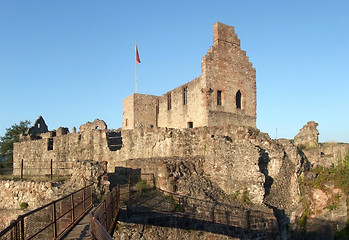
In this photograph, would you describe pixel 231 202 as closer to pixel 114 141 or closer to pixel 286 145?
pixel 286 145

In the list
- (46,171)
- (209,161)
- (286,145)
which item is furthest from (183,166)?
(46,171)

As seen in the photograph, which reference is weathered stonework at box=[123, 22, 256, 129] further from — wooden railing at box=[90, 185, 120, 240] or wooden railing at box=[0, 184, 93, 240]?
wooden railing at box=[90, 185, 120, 240]

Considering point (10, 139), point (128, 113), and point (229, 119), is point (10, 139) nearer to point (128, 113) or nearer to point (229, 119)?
point (128, 113)

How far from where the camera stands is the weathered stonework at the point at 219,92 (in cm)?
2238

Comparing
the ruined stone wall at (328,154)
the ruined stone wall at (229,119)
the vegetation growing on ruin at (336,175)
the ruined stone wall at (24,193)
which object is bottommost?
the ruined stone wall at (24,193)

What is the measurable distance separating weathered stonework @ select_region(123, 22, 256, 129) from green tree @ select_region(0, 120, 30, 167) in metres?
19.2

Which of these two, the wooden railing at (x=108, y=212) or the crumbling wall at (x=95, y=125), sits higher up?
the crumbling wall at (x=95, y=125)

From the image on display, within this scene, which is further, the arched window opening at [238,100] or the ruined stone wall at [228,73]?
the arched window opening at [238,100]

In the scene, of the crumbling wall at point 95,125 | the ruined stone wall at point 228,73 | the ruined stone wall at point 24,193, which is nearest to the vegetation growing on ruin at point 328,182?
the ruined stone wall at point 228,73

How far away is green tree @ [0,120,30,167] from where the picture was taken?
3466 cm

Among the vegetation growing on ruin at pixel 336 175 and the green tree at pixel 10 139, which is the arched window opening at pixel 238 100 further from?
the green tree at pixel 10 139

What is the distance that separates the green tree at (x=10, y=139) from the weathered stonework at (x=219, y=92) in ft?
63.0

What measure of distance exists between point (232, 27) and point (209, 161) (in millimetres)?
13282

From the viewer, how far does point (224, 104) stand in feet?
76.0
